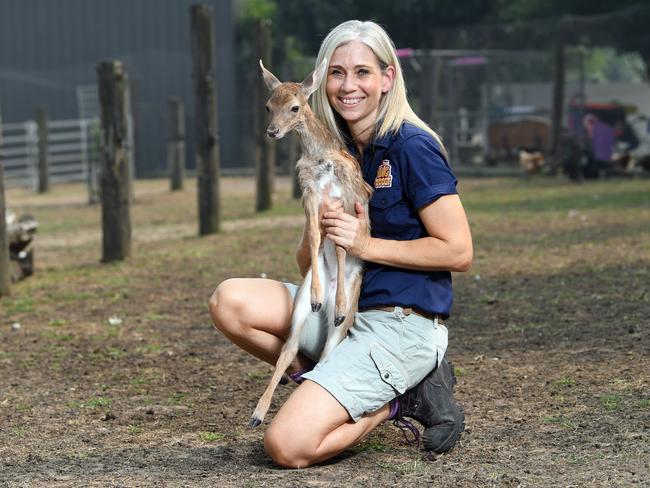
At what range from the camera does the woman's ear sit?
4.44 meters

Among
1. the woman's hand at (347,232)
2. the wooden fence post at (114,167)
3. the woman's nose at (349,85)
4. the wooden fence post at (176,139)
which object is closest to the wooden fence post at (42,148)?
the wooden fence post at (176,139)

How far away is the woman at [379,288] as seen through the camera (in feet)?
13.7

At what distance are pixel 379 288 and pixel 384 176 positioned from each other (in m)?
0.42

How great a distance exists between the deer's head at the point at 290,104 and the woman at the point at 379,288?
0.12 metres

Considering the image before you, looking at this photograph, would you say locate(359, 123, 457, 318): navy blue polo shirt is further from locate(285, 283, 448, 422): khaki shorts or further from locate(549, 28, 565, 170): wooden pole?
locate(549, 28, 565, 170): wooden pole

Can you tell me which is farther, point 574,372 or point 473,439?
point 574,372

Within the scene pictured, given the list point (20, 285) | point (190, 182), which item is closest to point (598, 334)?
point (20, 285)

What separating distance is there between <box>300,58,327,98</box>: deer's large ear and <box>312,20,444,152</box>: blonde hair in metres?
0.09

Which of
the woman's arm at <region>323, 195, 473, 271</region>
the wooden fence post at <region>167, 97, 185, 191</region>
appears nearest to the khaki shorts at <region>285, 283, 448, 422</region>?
the woman's arm at <region>323, 195, 473, 271</region>

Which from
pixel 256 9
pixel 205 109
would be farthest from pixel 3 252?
pixel 256 9

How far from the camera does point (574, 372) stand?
5.53 metres

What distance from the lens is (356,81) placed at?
4.38m

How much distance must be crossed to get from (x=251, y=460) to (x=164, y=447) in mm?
425

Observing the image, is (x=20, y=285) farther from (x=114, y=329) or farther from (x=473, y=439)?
(x=473, y=439)
